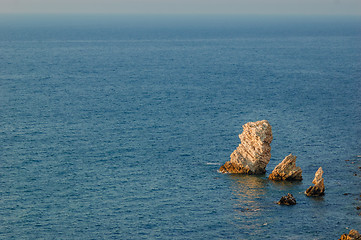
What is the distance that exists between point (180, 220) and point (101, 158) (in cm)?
3915

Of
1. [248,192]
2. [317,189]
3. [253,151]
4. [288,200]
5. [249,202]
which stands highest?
[253,151]

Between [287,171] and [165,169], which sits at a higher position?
[287,171]

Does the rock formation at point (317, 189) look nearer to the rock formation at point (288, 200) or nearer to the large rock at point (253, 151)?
the rock formation at point (288, 200)

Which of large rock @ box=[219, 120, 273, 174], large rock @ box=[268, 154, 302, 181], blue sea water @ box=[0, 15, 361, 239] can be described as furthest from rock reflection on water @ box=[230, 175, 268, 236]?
large rock @ box=[268, 154, 302, 181]

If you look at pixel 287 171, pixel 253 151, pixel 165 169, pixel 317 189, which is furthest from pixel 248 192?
pixel 165 169

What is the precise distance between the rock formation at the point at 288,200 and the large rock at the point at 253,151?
16032 mm

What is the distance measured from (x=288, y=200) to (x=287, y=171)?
1327cm

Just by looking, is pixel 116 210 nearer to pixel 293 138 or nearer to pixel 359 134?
pixel 293 138

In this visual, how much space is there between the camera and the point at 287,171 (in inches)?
4358

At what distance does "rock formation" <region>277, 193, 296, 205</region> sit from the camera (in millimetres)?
98188

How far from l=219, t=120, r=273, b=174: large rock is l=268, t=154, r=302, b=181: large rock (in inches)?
174

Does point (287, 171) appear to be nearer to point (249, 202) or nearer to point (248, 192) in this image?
point (248, 192)

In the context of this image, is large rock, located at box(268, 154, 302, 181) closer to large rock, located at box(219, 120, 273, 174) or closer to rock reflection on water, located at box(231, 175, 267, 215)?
rock reflection on water, located at box(231, 175, 267, 215)

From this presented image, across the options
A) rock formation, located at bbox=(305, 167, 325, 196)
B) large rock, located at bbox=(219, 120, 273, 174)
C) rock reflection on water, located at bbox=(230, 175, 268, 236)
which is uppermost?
large rock, located at bbox=(219, 120, 273, 174)
